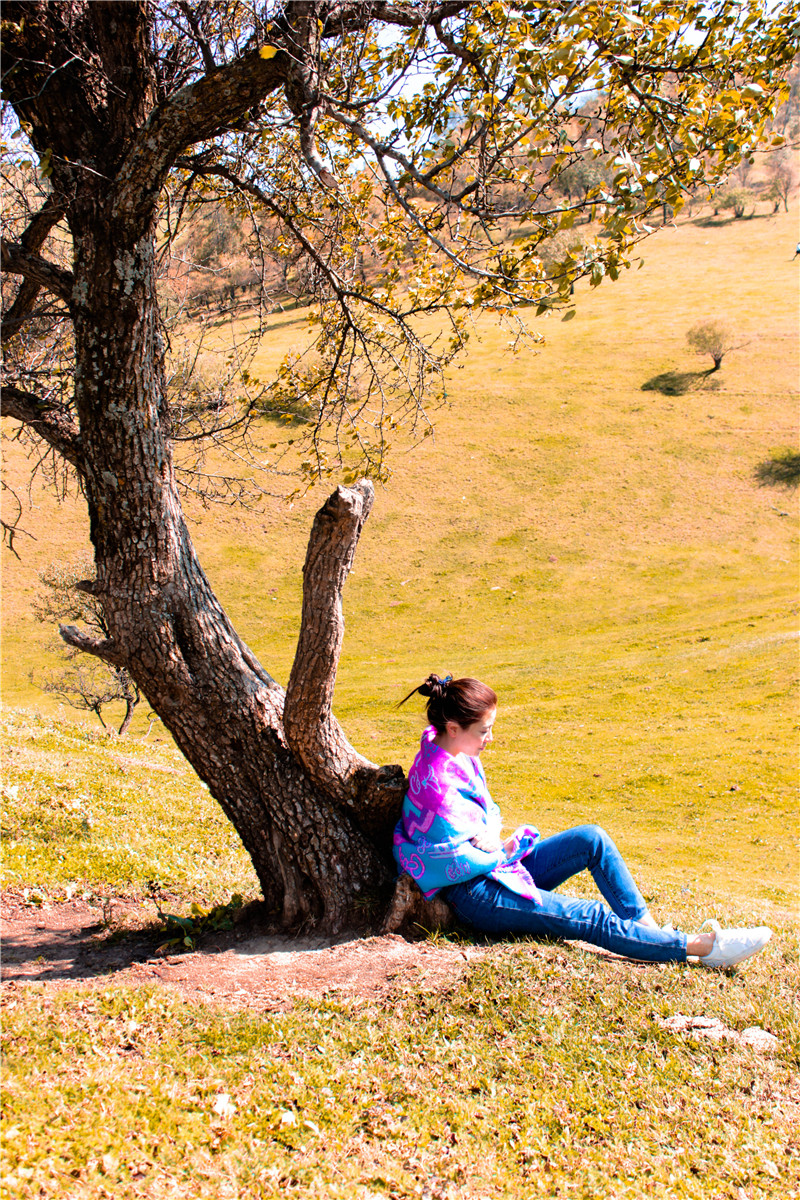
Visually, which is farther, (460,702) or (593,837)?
(593,837)

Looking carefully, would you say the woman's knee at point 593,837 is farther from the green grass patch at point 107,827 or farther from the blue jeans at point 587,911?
the green grass patch at point 107,827

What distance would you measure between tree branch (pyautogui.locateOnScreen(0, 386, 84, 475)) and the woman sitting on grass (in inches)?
127

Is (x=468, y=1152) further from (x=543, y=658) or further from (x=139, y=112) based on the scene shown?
(x=543, y=658)

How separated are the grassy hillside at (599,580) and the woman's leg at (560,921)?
3473 mm

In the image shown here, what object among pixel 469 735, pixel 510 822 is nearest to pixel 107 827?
pixel 469 735

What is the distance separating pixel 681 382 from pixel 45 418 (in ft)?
185

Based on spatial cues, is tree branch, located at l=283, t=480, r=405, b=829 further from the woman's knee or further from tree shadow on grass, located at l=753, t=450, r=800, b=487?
tree shadow on grass, located at l=753, t=450, r=800, b=487

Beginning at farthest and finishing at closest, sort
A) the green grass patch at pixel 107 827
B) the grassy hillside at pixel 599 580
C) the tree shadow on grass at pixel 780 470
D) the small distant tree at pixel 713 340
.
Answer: the small distant tree at pixel 713 340 < the tree shadow on grass at pixel 780 470 < the grassy hillside at pixel 599 580 < the green grass patch at pixel 107 827

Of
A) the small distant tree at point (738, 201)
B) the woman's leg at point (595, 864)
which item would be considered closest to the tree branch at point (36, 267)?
the woman's leg at point (595, 864)

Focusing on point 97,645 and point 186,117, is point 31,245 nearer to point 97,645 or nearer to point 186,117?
point 186,117

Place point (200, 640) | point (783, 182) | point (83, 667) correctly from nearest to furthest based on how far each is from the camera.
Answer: point (200, 640) → point (83, 667) → point (783, 182)

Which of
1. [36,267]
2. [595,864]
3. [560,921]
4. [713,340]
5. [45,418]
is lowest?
[560,921]

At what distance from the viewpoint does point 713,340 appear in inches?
2235

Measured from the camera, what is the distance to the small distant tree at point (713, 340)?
56.6 meters
